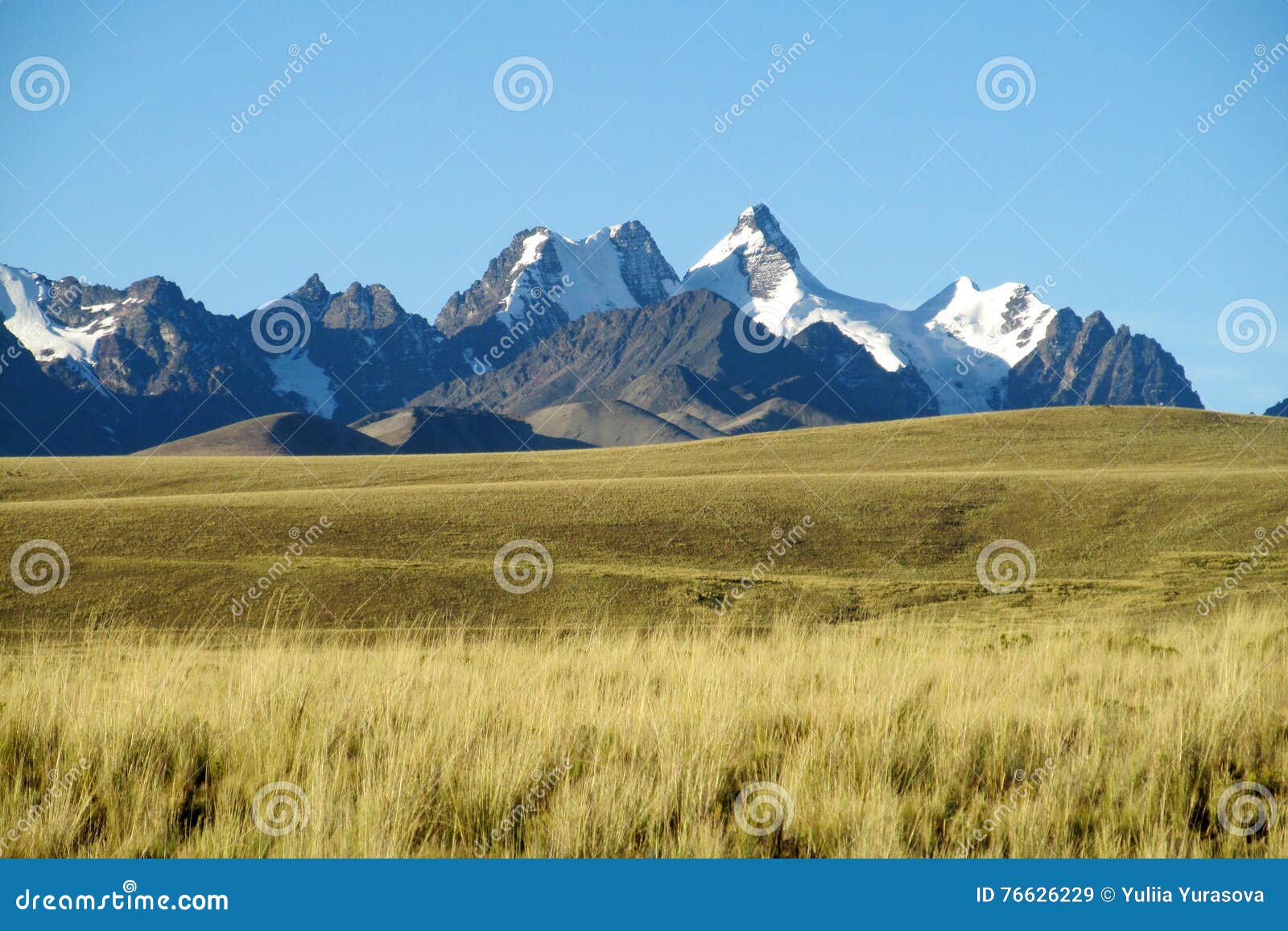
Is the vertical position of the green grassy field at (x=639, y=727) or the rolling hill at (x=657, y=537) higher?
the rolling hill at (x=657, y=537)

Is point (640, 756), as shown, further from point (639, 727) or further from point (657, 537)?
point (657, 537)

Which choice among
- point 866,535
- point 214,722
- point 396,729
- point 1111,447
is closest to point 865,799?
point 396,729

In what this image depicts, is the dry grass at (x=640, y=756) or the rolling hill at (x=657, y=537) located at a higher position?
the rolling hill at (x=657, y=537)

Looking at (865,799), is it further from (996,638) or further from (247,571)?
(247,571)

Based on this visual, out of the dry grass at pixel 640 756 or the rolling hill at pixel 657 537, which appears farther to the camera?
the rolling hill at pixel 657 537

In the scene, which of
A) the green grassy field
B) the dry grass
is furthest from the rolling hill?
the dry grass

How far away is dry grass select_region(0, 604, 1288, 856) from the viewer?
20.4 feet

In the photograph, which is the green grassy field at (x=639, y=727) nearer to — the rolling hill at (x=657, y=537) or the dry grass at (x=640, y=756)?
the dry grass at (x=640, y=756)

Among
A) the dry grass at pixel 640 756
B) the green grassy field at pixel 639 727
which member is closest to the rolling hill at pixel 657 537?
the green grassy field at pixel 639 727

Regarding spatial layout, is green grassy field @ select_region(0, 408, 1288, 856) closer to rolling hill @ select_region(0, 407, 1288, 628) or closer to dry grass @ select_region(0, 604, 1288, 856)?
dry grass @ select_region(0, 604, 1288, 856)

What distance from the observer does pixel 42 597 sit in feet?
78.1

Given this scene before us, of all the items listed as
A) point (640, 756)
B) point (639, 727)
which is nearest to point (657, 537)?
point (639, 727)

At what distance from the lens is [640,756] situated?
7195 millimetres

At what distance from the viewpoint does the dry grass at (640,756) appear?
620 centimetres
